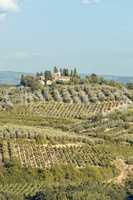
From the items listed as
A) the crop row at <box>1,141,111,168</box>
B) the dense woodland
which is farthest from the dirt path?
the crop row at <box>1,141,111,168</box>

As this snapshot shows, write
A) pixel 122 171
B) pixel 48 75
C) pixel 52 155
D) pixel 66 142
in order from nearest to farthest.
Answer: pixel 122 171
pixel 52 155
pixel 66 142
pixel 48 75

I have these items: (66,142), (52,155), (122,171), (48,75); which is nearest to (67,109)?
(66,142)

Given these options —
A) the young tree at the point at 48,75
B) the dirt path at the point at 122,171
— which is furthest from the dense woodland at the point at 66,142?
the young tree at the point at 48,75

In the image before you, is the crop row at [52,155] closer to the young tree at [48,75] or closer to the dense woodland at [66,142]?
the dense woodland at [66,142]

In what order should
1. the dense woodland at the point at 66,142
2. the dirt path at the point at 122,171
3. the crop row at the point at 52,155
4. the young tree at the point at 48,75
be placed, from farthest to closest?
1. the young tree at the point at 48,75
2. the crop row at the point at 52,155
3. the dirt path at the point at 122,171
4. the dense woodland at the point at 66,142

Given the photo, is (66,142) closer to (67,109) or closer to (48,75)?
(67,109)

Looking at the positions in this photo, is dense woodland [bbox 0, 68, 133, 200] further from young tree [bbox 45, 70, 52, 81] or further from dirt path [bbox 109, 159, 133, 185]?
young tree [bbox 45, 70, 52, 81]

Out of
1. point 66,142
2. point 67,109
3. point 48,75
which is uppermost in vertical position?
point 48,75

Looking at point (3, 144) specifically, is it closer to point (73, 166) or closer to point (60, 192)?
point (73, 166)

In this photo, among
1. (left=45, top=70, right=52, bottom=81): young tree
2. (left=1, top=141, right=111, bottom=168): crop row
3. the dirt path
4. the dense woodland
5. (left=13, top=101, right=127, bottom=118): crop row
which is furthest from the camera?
(left=45, top=70, right=52, bottom=81): young tree

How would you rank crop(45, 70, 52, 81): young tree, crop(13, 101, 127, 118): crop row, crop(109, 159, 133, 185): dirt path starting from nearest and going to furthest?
crop(109, 159, 133, 185): dirt path < crop(13, 101, 127, 118): crop row < crop(45, 70, 52, 81): young tree
